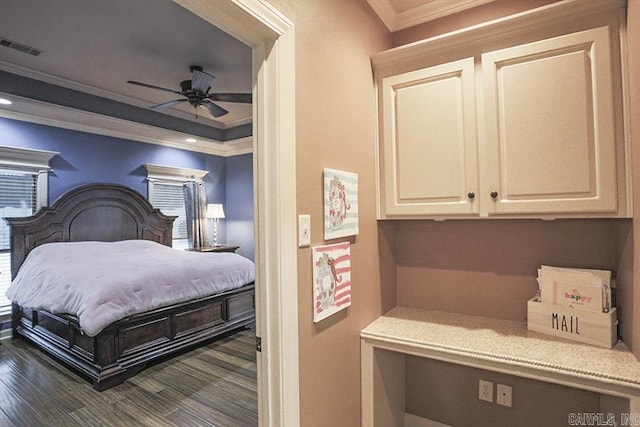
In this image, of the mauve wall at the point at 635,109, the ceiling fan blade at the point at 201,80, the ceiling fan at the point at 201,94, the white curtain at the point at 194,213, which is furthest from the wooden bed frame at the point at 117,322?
the mauve wall at the point at 635,109

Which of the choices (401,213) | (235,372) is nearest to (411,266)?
(401,213)

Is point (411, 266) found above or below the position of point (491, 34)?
below

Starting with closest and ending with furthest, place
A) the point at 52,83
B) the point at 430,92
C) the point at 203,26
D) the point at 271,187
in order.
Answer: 1. the point at 271,187
2. the point at 430,92
3. the point at 203,26
4. the point at 52,83

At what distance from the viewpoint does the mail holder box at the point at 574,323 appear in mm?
1438

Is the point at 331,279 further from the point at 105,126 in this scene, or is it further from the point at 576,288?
the point at 105,126

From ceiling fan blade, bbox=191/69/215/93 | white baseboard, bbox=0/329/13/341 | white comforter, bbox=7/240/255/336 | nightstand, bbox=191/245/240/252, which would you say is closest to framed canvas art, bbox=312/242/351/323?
white comforter, bbox=7/240/255/336

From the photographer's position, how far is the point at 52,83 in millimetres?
3811

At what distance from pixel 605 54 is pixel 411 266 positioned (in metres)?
1.39

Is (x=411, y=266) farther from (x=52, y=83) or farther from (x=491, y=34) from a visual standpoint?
(x=52, y=83)

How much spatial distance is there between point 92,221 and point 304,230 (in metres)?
4.15

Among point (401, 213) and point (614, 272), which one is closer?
point (614, 272)

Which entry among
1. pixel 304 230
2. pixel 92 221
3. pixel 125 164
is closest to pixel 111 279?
pixel 92 221

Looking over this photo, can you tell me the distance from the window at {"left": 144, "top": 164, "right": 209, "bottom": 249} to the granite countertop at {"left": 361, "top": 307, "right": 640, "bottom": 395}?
14.4ft

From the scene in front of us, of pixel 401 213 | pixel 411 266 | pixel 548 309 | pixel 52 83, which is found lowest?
pixel 548 309
